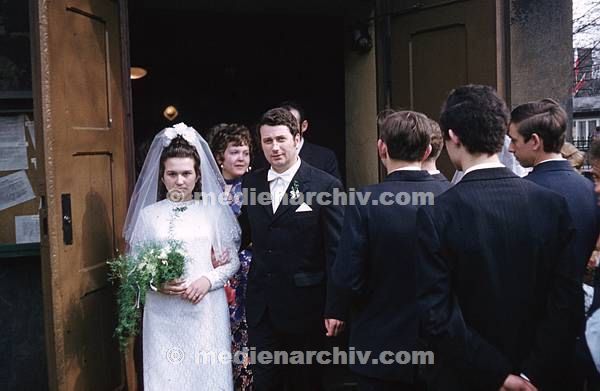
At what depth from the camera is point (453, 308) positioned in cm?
224

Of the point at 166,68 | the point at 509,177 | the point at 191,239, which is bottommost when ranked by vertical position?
the point at 191,239

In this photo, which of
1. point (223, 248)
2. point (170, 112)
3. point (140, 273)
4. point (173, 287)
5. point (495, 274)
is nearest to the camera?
point (495, 274)

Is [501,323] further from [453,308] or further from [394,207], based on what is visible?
[394,207]

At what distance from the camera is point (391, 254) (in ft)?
9.57

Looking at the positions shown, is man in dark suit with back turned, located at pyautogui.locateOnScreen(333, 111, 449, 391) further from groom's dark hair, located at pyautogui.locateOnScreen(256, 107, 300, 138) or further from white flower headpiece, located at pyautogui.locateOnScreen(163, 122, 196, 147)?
white flower headpiece, located at pyautogui.locateOnScreen(163, 122, 196, 147)

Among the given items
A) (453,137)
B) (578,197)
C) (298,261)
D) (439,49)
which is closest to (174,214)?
(298,261)

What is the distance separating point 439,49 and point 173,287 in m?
2.72

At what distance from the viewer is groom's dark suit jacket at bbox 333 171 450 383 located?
9.57 ft

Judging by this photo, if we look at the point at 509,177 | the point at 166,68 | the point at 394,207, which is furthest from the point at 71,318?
the point at 166,68

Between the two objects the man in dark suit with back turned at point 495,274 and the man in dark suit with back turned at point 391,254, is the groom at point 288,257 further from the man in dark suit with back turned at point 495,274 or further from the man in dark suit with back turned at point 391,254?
the man in dark suit with back turned at point 495,274

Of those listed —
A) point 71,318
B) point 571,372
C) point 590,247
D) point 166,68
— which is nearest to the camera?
point 571,372

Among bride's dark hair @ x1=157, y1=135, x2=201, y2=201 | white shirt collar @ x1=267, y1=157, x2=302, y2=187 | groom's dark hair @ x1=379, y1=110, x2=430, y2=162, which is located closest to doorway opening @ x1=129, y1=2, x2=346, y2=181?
bride's dark hair @ x1=157, y1=135, x2=201, y2=201

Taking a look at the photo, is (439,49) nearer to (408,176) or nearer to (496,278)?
(408,176)

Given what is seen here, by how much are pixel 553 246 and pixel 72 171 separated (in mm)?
2569
